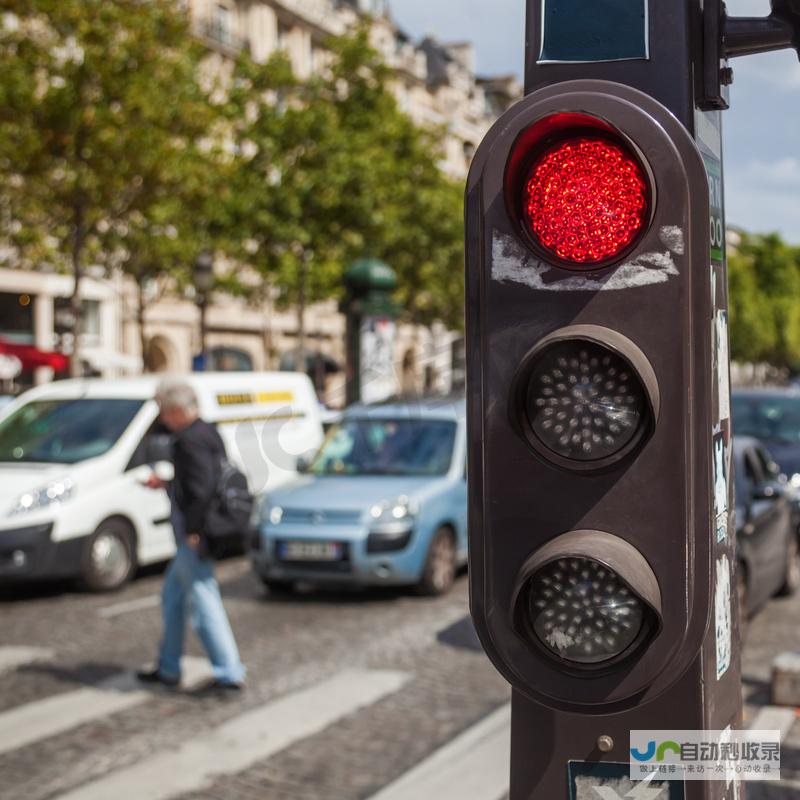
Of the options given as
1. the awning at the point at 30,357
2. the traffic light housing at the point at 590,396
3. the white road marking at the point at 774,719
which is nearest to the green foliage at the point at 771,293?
the awning at the point at 30,357

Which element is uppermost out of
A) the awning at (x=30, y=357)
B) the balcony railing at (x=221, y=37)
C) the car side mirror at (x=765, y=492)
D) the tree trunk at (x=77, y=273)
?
the balcony railing at (x=221, y=37)

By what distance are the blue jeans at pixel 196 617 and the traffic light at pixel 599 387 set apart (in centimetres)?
564

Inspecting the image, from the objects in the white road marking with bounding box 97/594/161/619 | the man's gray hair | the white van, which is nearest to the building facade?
the white van

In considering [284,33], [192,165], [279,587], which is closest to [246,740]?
[279,587]

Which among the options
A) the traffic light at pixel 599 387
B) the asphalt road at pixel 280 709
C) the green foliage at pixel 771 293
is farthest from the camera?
the green foliage at pixel 771 293

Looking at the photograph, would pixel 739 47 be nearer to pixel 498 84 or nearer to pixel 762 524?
pixel 762 524

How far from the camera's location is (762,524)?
9.34 metres

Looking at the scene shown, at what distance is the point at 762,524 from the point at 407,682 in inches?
126

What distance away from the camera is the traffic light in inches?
62.9

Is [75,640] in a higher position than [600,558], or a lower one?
lower

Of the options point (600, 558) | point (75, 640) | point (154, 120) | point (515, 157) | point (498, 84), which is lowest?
point (75, 640)

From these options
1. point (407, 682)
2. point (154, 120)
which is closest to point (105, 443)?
point (407, 682)

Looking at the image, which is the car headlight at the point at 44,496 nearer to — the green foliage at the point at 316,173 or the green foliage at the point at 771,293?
the green foliage at the point at 316,173

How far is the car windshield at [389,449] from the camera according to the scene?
38.4 feet
